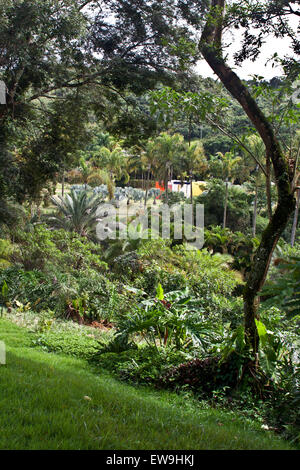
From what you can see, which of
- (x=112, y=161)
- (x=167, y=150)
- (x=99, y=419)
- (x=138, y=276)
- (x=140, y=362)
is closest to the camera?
(x=99, y=419)

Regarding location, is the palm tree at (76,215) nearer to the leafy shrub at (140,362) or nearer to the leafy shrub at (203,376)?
the leafy shrub at (140,362)

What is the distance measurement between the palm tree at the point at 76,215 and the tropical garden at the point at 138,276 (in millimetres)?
5495

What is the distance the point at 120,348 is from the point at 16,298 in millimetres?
4570

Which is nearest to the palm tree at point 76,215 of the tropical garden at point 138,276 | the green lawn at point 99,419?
the tropical garden at point 138,276

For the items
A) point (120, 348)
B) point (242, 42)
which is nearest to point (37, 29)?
point (242, 42)

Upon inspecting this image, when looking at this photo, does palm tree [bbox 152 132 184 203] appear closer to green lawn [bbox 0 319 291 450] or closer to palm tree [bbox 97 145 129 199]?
palm tree [bbox 97 145 129 199]

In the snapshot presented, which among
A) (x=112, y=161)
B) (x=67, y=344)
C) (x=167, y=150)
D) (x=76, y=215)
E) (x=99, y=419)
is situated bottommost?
(x=67, y=344)

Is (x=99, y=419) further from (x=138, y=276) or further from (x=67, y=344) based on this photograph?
(x=138, y=276)

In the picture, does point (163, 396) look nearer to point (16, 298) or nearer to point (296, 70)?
point (296, 70)

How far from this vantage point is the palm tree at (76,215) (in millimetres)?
23547

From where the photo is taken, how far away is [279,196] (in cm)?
503

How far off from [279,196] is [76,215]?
64.7 ft

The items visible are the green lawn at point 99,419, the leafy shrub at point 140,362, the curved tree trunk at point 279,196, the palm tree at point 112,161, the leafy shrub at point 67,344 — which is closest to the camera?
the green lawn at point 99,419

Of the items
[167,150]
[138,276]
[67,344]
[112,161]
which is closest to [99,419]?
[67,344]
